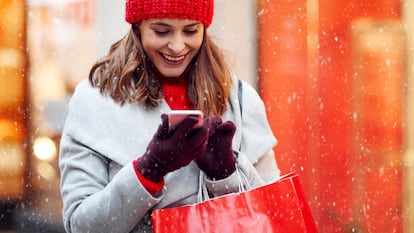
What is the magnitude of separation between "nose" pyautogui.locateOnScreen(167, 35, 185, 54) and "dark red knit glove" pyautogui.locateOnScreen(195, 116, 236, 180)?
0.31 m

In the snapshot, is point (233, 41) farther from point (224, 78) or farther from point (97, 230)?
point (97, 230)

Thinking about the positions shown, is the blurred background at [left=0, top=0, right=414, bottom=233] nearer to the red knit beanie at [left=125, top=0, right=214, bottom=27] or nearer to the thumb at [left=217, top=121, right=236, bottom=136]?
the red knit beanie at [left=125, top=0, right=214, bottom=27]

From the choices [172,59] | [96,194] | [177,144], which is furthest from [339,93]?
[177,144]

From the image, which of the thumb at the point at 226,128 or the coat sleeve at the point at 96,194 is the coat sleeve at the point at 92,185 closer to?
the coat sleeve at the point at 96,194

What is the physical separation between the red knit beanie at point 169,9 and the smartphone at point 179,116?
19.7 inches

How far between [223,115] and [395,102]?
3.27 metres

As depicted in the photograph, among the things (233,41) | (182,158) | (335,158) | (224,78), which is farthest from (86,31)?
(182,158)

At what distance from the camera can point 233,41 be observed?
5988 mm

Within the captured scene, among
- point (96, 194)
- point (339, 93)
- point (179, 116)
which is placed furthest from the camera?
point (339, 93)

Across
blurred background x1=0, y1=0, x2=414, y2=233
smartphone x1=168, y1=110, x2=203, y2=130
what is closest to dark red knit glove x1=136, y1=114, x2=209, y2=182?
smartphone x1=168, y1=110, x2=203, y2=130

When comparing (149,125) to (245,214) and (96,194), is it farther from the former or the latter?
(245,214)

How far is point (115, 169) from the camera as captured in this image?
2.78 metres

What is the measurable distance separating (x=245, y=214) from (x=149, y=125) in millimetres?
480

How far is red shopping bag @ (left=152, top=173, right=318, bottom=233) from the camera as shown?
2484mm
